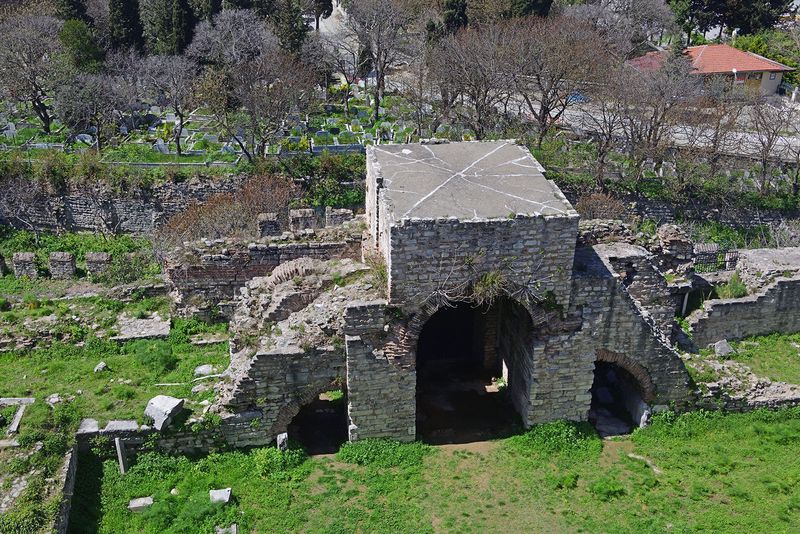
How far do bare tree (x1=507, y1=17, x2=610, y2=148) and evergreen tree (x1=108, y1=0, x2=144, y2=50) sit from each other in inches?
796

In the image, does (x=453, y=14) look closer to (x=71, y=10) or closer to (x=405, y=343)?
(x=71, y=10)

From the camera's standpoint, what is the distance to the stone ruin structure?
44.0 ft

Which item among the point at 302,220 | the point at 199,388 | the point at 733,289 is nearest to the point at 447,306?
the point at 199,388

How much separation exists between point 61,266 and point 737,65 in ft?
118

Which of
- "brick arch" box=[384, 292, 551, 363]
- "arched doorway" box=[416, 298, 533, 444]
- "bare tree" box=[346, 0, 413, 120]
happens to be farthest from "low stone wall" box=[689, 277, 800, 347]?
"bare tree" box=[346, 0, 413, 120]

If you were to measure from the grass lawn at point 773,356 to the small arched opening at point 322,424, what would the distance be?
9538mm

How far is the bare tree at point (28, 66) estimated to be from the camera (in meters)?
34.5

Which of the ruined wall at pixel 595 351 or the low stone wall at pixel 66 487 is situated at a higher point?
the ruined wall at pixel 595 351

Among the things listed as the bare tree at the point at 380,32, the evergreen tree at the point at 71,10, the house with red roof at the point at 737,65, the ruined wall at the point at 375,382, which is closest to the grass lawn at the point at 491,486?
the ruined wall at the point at 375,382

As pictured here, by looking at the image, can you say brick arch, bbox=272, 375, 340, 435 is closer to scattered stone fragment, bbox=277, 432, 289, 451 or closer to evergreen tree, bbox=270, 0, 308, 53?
scattered stone fragment, bbox=277, 432, 289, 451

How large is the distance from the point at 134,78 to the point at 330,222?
18825 mm

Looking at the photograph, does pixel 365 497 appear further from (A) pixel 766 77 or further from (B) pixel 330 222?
(A) pixel 766 77

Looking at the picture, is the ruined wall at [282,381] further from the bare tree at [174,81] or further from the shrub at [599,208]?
the bare tree at [174,81]

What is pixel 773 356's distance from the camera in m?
18.6
